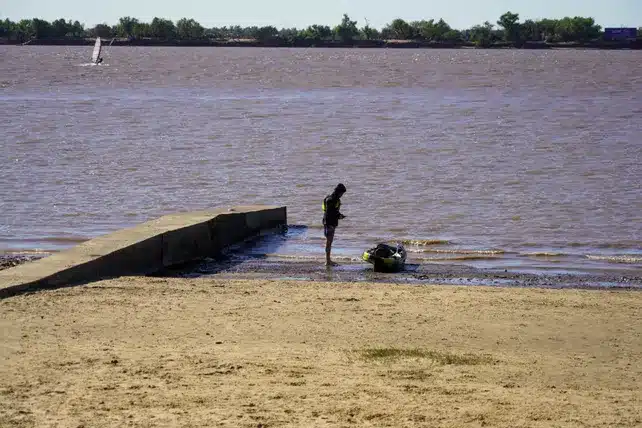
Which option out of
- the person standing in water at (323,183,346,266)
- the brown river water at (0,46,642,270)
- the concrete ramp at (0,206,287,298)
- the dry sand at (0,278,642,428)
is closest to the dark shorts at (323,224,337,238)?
the person standing in water at (323,183,346,266)

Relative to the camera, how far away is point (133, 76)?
107 meters

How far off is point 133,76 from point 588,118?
2355 inches

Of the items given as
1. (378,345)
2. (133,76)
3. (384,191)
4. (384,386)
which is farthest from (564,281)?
(133,76)

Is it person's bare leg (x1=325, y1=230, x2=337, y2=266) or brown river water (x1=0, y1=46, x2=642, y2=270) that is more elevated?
person's bare leg (x1=325, y1=230, x2=337, y2=266)

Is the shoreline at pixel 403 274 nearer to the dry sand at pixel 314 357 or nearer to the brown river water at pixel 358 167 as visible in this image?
the brown river water at pixel 358 167

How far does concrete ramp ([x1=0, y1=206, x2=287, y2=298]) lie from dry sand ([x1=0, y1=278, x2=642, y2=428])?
30 cm

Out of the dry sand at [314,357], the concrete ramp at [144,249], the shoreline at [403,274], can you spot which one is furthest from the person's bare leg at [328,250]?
the dry sand at [314,357]

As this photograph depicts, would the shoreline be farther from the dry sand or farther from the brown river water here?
the dry sand

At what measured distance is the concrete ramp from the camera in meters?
13.0

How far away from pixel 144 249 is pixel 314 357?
5672mm

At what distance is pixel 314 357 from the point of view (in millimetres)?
10164

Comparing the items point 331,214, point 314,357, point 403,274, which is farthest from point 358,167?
point 314,357

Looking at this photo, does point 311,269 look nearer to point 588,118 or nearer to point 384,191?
point 384,191

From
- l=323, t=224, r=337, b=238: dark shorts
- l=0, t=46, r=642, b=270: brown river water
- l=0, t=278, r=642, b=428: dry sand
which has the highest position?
l=0, t=278, r=642, b=428: dry sand
